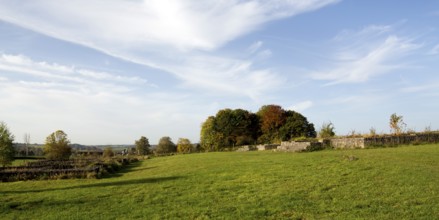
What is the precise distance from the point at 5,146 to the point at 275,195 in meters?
23.1

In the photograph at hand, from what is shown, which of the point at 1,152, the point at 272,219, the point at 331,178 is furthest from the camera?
the point at 1,152

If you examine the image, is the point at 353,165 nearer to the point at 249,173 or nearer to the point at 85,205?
the point at 249,173

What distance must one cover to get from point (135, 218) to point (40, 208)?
3.84 meters

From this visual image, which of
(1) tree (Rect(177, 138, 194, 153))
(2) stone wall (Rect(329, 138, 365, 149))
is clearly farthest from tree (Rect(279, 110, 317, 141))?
(2) stone wall (Rect(329, 138, 365, 149))

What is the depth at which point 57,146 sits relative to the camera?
42781 millimetres

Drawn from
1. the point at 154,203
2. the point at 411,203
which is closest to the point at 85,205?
the point at 154,203

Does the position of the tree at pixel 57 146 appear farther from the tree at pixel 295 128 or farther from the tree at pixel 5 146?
the tree at pixel 295 128

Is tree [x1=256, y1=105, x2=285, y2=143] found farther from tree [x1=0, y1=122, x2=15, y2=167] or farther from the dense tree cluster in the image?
tree [x1=0, y1=122, x2=15, y2=167]

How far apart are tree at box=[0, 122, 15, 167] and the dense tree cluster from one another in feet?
102

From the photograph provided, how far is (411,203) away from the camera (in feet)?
27.3

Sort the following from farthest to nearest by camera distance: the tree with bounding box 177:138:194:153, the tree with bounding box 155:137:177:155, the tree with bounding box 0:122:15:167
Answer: the tree with bounding box 155:137:177:155 < the tree with bounding box 177:138:194:153 < the tree with bounding box 0:122:15:167

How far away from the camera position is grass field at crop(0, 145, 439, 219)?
841 cm

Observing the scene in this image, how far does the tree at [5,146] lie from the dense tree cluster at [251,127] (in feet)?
102

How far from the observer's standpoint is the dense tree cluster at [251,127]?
184ft
